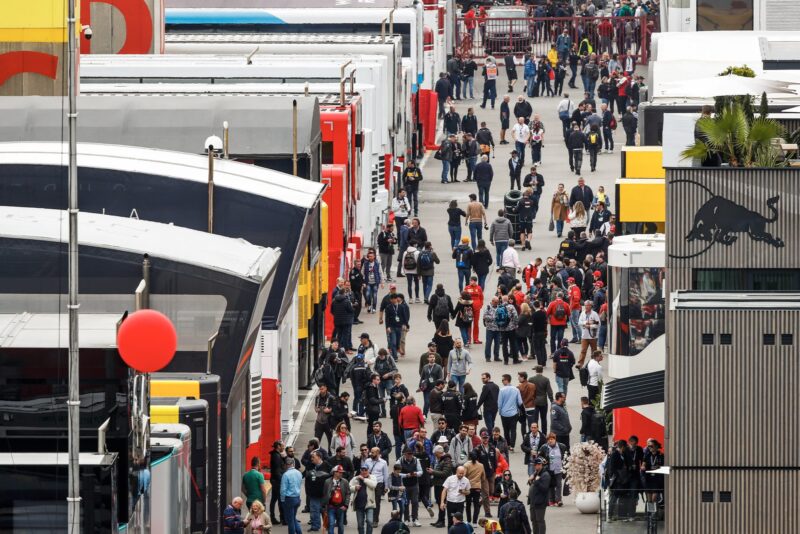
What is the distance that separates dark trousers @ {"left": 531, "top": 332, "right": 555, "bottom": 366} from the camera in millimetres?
38000

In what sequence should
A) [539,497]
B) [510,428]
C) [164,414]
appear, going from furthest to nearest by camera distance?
[510,428], [539,497], [164,414]

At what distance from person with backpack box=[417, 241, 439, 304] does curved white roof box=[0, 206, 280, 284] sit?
15776 millimetres

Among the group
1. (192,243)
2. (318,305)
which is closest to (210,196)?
(192,243)

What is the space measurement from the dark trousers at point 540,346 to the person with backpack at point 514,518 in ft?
33.0

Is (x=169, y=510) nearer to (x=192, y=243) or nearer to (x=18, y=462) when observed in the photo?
(x=18, y=462)

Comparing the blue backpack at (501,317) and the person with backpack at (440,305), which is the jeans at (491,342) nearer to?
the blue backpack at (501,317)

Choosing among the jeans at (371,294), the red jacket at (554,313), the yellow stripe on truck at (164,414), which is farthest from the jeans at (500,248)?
the yellow stripe on truck at (164,414)

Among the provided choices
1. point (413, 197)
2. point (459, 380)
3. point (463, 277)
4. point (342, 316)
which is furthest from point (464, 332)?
point (413, 197)

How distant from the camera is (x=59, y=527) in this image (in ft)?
60.7

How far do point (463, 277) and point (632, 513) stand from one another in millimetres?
15929

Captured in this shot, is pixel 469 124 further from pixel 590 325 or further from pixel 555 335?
pixel 590 325

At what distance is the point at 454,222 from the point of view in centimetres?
4681

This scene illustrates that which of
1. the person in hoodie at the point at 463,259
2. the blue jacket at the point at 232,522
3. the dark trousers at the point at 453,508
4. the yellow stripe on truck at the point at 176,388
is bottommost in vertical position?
the dark trousers at the point at 453,508

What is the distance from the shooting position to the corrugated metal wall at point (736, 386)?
26.0m
